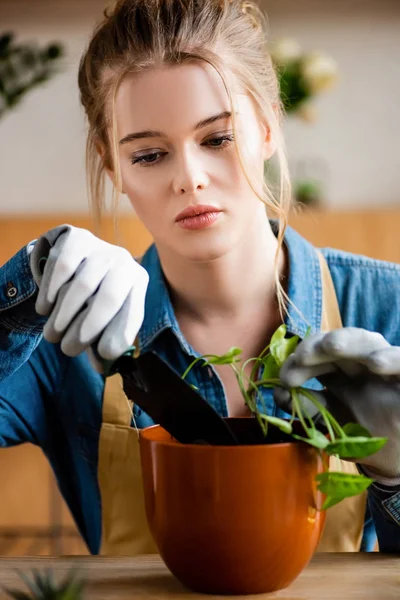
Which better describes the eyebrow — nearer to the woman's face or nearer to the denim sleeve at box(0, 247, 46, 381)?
the woman's face

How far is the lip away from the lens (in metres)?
1.05

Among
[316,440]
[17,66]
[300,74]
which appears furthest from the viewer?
[300,74]

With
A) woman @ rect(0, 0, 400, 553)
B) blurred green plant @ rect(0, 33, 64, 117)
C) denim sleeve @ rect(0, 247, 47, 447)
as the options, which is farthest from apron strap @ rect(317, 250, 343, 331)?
blurred green plant @ rect(0, 33, 64, 117)

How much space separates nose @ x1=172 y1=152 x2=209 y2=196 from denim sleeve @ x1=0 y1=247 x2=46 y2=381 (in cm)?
24

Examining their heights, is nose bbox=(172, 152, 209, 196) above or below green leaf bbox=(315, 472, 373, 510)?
above

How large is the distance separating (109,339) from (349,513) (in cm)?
58

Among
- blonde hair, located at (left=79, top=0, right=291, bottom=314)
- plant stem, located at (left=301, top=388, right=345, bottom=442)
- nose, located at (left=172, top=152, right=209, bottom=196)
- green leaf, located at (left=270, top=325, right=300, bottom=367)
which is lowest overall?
plant stem, located at (left=301, top=388, right=345, bottom=442)

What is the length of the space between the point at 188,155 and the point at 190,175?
0.03m

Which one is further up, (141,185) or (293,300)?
(141,185)

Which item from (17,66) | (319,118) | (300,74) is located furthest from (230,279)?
(319,118)

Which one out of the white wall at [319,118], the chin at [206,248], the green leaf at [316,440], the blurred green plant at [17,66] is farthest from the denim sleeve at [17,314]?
the white wall at [319,118]

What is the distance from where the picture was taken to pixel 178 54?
1.08 m

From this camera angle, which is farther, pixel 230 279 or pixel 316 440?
pixel 230 279

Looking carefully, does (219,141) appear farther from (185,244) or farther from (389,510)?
(389,510)
